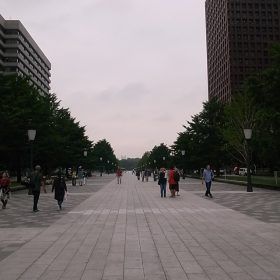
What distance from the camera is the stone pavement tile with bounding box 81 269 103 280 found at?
6.13 meters

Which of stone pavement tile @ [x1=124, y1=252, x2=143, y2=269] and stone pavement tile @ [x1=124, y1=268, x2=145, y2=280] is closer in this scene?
stone pavement tile @ [x1=124, y1=268, x2=145, y2=280]

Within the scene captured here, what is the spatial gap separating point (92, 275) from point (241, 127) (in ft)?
149

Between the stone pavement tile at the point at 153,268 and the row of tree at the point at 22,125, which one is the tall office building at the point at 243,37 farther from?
the stone pavement tile at the point at 153,268

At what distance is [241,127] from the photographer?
4966cm

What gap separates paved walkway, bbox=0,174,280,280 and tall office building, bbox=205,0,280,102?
396 feet

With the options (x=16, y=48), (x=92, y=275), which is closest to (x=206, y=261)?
(x=92, y=275)

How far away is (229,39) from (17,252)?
446 ft

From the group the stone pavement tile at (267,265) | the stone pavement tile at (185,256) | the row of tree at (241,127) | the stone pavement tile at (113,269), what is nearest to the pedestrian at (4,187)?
the stone pavement tile at (185,256)

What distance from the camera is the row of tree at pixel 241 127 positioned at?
2947cm

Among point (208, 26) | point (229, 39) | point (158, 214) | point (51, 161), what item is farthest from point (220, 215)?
point (208, 26)

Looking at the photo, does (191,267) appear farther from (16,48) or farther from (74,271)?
(16,48)

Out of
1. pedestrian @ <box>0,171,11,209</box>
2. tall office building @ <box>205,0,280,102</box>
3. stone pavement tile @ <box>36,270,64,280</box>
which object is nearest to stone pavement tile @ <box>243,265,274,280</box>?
stone pavement tile @ <box>36,270,64,280</box>

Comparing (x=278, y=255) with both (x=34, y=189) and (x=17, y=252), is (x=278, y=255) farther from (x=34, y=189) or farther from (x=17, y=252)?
(x=34, y=189)

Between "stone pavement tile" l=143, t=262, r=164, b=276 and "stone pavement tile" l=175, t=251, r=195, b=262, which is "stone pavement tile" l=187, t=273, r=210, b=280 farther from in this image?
"stone pavement tile" l=175, t=251, r=195, b=262
